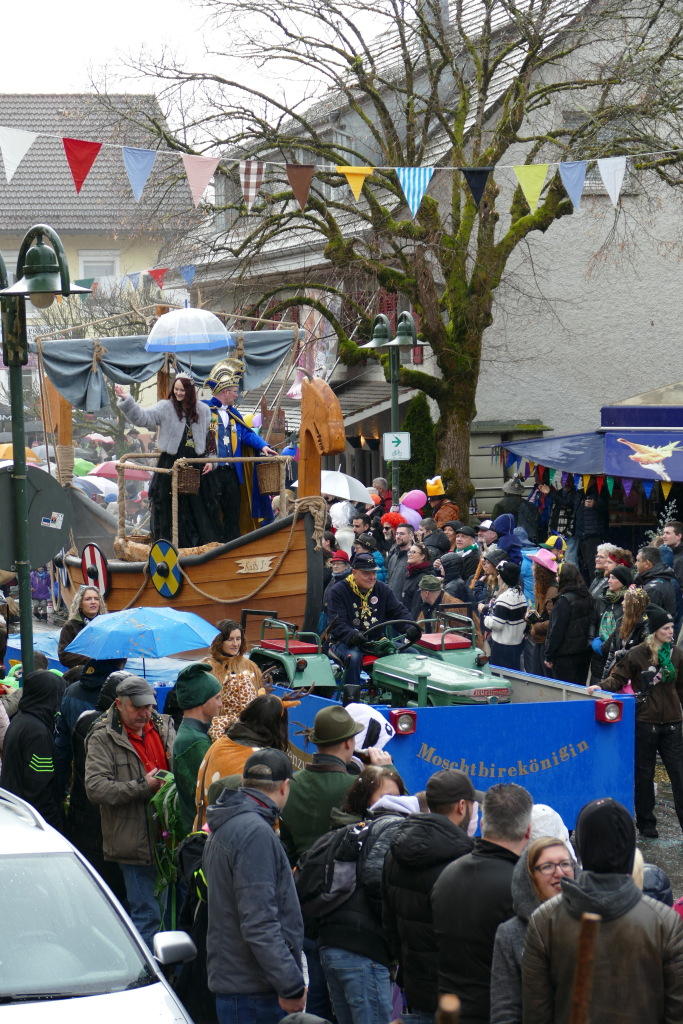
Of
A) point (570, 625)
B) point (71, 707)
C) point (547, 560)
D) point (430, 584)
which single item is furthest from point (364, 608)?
point (71, 707)

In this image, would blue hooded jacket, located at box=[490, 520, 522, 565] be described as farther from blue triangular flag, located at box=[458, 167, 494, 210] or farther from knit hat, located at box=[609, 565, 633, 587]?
blue triangular flag, located at box=[458, 167, 494, 210]

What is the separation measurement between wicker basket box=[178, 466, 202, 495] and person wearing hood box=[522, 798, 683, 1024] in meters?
9.93

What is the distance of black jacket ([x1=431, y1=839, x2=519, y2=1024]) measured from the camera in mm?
3814

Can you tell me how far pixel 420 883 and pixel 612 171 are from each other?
10472 millimetres

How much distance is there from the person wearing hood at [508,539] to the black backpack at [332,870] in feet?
24.5

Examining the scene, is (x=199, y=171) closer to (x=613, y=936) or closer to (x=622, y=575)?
(x=622, y=575)

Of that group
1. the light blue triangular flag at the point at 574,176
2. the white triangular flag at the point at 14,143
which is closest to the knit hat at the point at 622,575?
the light blue triangular flag at the point at 574,176

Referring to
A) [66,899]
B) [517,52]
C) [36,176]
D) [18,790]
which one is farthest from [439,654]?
[36,176]

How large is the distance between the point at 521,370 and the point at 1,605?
1591 centimetres

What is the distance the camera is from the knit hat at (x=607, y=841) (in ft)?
10.8

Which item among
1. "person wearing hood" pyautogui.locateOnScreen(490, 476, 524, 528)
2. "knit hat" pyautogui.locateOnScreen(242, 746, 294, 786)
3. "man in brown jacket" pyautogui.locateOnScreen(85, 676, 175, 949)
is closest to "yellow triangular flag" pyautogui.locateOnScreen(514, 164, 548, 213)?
"person wearing hood" pyautogui.locateOnScreen(490, 476, 524, 528)

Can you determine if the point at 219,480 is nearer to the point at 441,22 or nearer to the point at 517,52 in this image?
the point at 441,22

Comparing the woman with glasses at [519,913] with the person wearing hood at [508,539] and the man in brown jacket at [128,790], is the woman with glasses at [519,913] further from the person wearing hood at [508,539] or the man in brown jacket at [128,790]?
the person wearing hood at [508,539]

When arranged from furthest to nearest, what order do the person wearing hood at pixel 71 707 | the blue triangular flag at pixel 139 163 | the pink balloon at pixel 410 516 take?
1. the pink balloon at pixel 410 516
2. the blue triangular flag at pixel 139 163
3. the person wearing hood at pixel 71 707
